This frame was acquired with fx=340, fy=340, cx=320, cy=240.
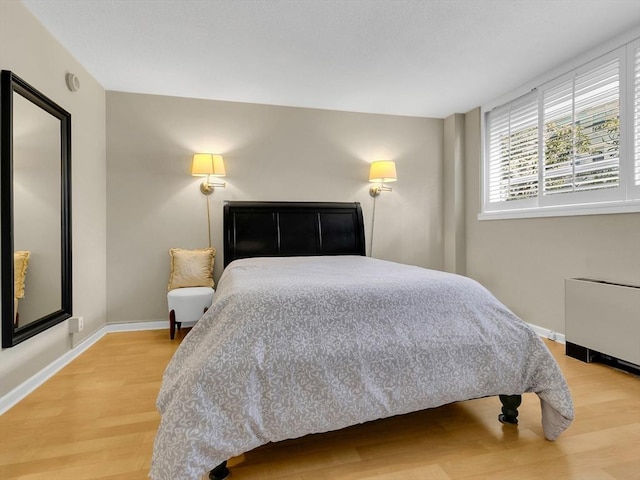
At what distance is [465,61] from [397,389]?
107 inches

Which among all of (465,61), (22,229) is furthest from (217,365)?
(465,61)

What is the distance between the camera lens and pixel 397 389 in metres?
1.45

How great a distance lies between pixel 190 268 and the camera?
3367 mm

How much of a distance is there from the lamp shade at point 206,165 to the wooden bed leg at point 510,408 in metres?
2.97

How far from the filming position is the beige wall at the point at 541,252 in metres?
2.54

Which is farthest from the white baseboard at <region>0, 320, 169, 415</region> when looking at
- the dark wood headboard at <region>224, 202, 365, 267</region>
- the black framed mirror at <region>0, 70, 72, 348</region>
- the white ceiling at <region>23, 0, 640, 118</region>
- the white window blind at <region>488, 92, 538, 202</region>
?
the white window blind at <region>488, 92, 538, 202</region>

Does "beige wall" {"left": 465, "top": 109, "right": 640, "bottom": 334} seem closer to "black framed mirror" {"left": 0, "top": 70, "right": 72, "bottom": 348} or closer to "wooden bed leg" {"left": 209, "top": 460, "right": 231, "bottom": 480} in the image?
"wooden bed leg" {"left": 209, "top": 460, "right": 231, "bottom": 480}

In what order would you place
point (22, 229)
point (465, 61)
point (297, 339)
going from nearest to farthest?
point (297, 339), point (22, 229), point (465, 61)

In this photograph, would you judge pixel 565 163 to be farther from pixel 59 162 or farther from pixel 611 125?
pixel 59 162

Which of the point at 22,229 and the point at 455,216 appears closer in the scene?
the point at 22,229

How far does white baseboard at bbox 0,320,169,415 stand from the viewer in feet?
6.44

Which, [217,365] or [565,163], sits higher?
[565,163]

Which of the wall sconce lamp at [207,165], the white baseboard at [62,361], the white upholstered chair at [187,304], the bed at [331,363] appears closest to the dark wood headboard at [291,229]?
the wall sconce lamp at [207,165]

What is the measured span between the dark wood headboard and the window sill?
147 centimetres
